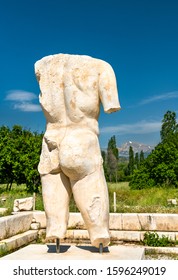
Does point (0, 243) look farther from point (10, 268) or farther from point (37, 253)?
point (10, 268)

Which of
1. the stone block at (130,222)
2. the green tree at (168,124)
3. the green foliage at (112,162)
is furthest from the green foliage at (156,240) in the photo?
the green foliage at (112,162)

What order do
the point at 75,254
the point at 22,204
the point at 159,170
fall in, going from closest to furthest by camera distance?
1. the point at 75,254
2. the point at 22,204
3. the point at 159,170

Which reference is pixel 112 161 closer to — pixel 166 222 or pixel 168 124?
pixel 168 124

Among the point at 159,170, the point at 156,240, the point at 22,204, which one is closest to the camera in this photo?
the point at 156,240

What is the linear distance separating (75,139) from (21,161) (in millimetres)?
21184

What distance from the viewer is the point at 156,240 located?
326 inches

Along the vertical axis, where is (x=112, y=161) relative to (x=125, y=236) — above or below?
above

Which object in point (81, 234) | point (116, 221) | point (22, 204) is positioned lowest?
point (81, 234)

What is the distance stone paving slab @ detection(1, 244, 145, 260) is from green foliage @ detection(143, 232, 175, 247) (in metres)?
3.38

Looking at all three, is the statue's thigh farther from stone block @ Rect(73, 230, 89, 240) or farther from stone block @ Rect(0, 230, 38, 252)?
stone block @ Rect(73, 230, 89, 240)

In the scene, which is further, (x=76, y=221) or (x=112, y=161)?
(x=112, y=161)

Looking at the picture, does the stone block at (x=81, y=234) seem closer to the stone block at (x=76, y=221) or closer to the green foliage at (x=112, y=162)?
the stone block at (x=76, y=221)

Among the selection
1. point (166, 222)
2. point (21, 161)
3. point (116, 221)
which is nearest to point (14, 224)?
point (116, 221)

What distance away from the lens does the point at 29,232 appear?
8.68 metres
